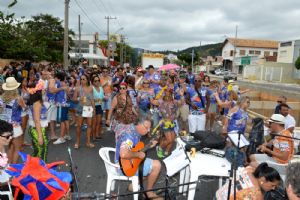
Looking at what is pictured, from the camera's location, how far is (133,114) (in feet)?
15.7

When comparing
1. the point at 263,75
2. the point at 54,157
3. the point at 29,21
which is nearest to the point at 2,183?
the point at 54,157

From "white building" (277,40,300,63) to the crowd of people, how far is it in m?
46.1

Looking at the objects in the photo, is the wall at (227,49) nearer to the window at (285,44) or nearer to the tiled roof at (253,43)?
the tiled roof at (253,43)

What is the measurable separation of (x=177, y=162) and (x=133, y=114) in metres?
1.04

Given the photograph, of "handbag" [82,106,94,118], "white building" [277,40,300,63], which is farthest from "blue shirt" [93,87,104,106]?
"white building" [277,40,300,63]

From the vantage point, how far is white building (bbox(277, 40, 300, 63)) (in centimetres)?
5022

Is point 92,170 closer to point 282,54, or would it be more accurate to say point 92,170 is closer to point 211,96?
point 211,96

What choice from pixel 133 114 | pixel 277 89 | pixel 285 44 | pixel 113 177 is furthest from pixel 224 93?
pixel 285 44

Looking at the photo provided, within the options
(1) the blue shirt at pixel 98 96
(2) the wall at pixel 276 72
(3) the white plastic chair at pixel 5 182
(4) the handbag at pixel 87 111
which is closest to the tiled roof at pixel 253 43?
(2) the wall at pixel 276 72

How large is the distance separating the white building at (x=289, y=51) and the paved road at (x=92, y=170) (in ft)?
162

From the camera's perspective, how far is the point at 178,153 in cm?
447

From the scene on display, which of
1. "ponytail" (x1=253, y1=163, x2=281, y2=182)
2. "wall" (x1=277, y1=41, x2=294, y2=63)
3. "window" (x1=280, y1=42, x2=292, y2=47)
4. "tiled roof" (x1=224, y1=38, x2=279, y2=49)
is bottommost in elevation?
"ponytail" (x1=253, y1=163, x2=281, y2=182)

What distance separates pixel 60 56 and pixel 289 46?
37.8 metres

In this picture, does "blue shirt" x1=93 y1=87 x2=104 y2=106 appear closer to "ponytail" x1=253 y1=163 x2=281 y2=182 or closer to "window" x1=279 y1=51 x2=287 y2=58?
"ponytail" x1=253 y1=163 x2=281 y2=182
